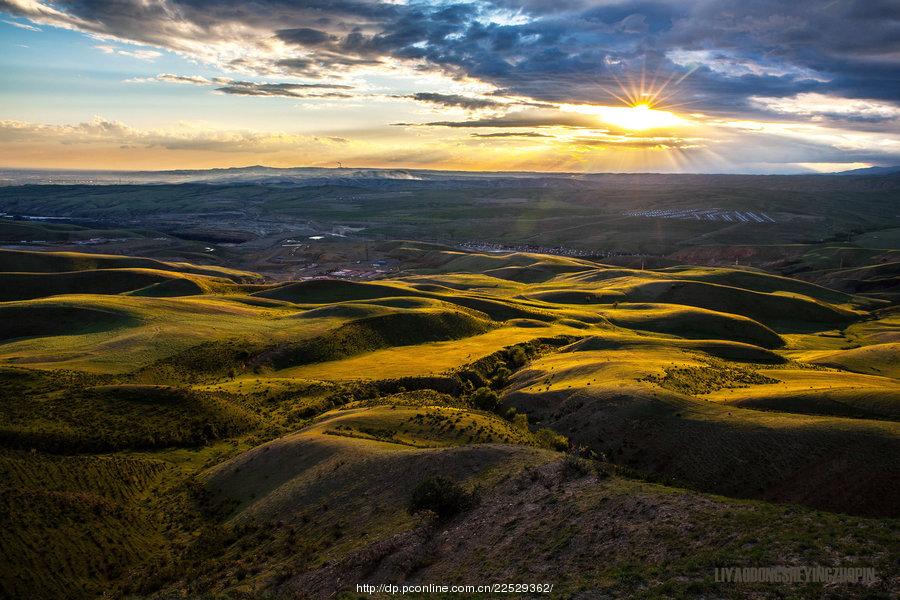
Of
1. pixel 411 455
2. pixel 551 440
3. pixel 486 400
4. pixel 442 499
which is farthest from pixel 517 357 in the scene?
pixel 442 499

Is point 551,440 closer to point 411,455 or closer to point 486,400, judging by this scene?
point 486,400

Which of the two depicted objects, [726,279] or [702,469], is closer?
[702,469]

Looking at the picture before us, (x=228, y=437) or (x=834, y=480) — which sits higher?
(x=834, y=480)

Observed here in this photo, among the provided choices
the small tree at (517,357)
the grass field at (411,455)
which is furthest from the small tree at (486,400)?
the small tree at (517,357)

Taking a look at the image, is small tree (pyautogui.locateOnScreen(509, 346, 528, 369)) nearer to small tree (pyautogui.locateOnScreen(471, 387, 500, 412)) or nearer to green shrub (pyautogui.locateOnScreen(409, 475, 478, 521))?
small tree (pyautogui.locateOnScreen(471, 387, 500, 412))

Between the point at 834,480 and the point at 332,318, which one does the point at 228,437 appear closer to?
the point at 332,318

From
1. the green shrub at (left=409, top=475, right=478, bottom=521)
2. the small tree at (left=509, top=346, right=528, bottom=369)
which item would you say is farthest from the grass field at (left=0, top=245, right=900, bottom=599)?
the small tree at (left=509, top=346, right=528, bottom=369)

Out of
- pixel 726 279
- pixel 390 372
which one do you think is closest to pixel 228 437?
pixel 390 372
